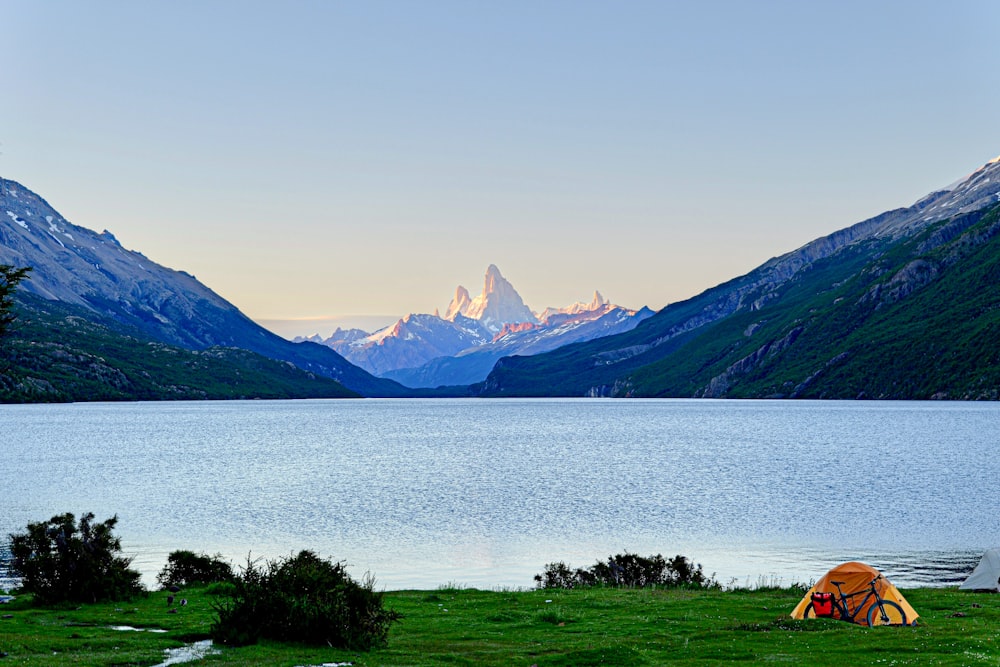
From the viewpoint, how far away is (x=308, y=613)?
1083 inches

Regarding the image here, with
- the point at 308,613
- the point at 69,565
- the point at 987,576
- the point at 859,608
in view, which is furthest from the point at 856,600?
the point at 69,565

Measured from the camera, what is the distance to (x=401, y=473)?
115 metres

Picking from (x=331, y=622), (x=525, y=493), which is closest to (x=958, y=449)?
(x=525, y=493)

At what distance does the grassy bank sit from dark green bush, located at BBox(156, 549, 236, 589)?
187 inches

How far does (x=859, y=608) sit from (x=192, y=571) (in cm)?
3207

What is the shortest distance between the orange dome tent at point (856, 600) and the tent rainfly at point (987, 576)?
1206 centimetres

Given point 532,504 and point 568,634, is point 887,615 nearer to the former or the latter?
point 568,634

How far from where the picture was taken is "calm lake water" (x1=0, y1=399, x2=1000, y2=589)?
5831 centimetres

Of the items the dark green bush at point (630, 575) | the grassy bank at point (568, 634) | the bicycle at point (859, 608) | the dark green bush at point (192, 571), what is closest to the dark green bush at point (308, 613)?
the grassy bank at point (568, 634)

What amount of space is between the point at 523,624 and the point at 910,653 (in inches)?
526

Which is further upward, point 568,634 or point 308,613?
point 308,613

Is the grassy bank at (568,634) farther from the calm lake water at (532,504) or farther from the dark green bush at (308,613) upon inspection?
the calm lake water at (532,504)

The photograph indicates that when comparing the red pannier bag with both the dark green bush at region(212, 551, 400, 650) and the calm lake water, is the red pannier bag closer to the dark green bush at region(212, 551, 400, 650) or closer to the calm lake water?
the dark green bush at region(212, 551, 400, 650)

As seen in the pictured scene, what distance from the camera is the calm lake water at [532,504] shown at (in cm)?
5831
